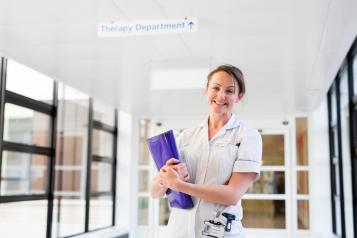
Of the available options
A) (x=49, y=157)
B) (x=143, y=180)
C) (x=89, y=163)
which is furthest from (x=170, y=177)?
(x=143, y=180)

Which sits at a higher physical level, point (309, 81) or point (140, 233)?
point (309, 81)

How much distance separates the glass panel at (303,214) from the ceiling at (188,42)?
2.40 m

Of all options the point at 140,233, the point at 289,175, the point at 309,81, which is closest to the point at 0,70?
the point at 309,81

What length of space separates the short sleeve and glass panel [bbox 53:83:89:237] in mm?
5390

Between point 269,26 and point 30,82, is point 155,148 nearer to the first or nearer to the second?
point 269,26

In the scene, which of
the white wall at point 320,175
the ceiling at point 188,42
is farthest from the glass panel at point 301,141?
the ceiling at point 188,42

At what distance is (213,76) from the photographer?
5.04ft

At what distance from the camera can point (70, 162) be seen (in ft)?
24.0

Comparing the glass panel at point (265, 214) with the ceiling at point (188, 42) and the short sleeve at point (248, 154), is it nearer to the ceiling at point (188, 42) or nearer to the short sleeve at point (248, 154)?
the ceiling at point (188, 42)

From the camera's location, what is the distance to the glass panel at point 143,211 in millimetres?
9008

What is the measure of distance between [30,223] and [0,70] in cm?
204

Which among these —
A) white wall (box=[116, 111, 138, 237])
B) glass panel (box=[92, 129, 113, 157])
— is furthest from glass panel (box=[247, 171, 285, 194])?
glass panel (box=[92, 129, 113, 157])

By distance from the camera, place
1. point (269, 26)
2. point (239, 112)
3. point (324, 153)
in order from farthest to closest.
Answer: point (239, 112) → point (324, 153) → point (269, 26)

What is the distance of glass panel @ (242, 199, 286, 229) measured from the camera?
8430 mm
